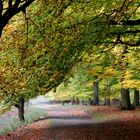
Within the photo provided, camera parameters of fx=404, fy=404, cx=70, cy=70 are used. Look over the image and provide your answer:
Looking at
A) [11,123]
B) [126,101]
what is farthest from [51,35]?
[126,101]

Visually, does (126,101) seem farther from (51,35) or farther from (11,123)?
(51,35)

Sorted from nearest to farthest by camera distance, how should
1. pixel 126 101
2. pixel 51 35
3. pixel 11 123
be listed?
pixel 51 35, pixel 11 123, pixel 126 101

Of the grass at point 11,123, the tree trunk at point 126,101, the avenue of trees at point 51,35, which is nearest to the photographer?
the avenue of trees at point 51,35

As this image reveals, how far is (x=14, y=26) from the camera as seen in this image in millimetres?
13367

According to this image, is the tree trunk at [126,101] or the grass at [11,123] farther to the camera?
the tree trunk at [126,101]

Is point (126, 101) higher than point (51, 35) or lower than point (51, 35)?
lower

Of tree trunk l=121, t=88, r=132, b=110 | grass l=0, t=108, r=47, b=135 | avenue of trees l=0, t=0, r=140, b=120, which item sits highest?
avenue of trees l=0, t=0, r=140, b=120

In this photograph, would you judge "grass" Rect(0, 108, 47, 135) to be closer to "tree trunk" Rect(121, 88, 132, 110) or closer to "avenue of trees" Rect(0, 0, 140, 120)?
Result: "tree trunk" Rect(121, 88, 132, 110)

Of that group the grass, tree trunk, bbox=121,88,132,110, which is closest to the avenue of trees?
the grass

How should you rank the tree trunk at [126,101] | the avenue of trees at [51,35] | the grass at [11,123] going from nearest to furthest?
the avenue of trees at [51,35]
the grass at [11,123]
the tree trunk at [126,101]

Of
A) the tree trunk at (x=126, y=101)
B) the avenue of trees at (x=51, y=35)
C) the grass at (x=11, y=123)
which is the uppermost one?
the avenue of trees at (x=51, y=35)

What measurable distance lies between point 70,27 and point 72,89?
1705 inches

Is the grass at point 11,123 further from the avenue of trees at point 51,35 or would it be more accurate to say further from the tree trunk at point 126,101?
the avenue of trees at point 51,35

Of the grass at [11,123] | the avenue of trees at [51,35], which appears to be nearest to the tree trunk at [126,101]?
the grass at [11,123]
